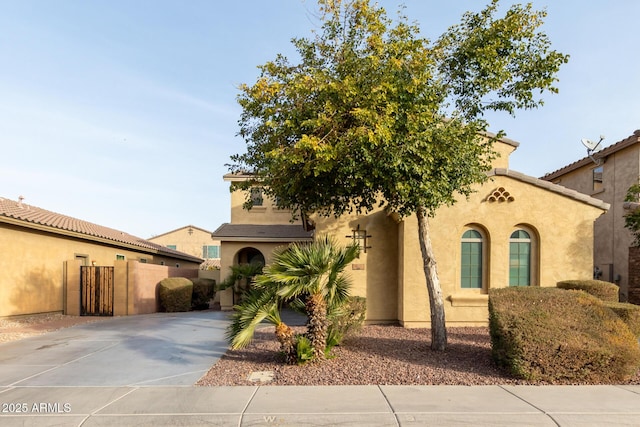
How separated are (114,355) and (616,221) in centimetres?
1906

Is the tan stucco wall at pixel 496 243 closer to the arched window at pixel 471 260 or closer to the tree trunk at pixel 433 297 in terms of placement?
the arched window at pixel 471 260

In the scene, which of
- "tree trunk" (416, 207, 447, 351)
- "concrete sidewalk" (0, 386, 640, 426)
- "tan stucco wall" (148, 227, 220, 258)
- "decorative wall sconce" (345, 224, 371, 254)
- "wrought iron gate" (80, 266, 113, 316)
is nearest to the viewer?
"concrete sidewalk" (0, 386, 640, 426)

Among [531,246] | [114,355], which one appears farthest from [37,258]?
[531,246]

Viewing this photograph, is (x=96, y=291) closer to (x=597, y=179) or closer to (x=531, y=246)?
(x=531, y=246)

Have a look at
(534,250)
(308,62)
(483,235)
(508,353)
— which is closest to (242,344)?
(508,353)

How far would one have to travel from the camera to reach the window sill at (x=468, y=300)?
37.7 ft

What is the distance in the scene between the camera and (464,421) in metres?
5.21

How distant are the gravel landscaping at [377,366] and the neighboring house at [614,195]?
1056 centimetres

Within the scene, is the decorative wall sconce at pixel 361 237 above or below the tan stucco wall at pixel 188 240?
above

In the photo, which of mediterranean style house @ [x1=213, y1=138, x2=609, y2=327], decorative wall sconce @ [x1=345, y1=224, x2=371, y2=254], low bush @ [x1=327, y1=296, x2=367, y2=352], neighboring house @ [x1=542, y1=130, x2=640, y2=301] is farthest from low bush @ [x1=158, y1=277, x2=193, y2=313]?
neighboring house @ [x1=542, y1=130, x2=640, y2=301]

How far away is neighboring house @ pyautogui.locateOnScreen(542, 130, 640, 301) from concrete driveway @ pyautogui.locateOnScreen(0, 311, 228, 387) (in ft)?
52.3

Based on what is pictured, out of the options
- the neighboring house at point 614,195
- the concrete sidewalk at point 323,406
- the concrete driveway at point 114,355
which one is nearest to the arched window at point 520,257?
the concrete sidewalk at point 323,406

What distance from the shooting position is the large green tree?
782 centimetres

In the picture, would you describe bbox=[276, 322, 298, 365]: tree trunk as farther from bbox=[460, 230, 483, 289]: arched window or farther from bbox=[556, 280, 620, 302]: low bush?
bbox=[556, 280, 620, 302]: low bush
